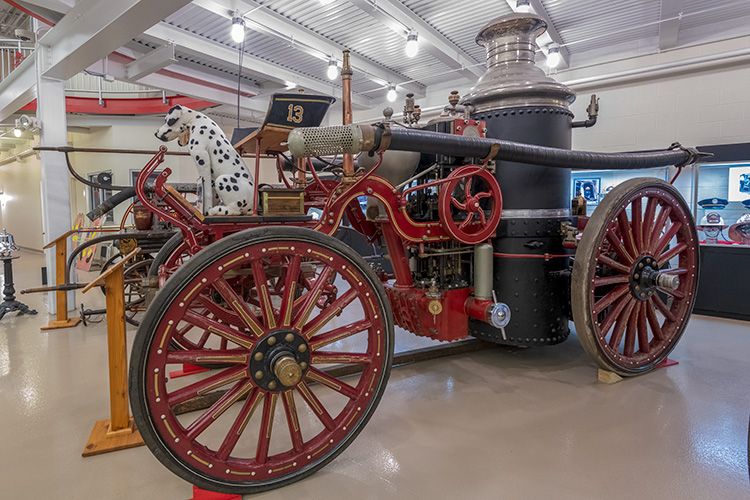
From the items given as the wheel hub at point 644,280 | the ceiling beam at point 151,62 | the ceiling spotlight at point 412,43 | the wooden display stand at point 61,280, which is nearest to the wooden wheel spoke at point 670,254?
the wheel hub at point 644,280

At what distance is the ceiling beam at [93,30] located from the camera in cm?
355

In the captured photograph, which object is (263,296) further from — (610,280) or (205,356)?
(610,280)

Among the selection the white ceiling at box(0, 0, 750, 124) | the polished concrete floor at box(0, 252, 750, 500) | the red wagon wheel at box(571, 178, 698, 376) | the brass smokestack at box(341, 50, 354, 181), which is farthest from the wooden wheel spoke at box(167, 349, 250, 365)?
the white ceiling at box(0, 0, 750, 124)

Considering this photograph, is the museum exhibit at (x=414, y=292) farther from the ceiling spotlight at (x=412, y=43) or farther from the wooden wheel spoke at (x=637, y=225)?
the ceiling spotlight at (x=412, y=43)

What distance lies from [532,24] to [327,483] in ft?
10.7

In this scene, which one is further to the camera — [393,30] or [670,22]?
[393,30]

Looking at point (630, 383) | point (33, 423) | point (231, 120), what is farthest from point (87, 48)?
point (231, 120)

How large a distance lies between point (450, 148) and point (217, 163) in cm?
132

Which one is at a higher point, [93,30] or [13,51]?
[13,51]

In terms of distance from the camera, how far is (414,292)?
2873 mm

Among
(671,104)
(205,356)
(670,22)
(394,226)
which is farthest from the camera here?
(671,104)

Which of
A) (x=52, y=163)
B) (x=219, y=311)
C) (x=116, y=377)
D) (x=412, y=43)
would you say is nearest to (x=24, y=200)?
(x=52, y=163)

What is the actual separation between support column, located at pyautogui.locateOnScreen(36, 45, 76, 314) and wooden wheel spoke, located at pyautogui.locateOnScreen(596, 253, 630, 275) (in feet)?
18.4

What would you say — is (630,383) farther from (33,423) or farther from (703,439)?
(33,423)
